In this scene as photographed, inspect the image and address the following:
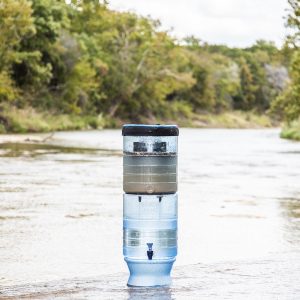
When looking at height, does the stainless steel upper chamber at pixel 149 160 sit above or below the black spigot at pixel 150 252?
above

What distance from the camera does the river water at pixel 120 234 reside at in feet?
25.7

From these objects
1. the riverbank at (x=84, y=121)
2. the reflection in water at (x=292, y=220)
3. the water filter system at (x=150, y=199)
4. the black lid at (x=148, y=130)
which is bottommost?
the riverbank at (x=84, y=121)

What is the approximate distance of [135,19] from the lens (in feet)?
313

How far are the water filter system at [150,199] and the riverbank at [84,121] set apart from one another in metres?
48.1

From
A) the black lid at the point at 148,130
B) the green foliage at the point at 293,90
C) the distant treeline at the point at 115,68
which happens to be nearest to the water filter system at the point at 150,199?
the black lid at the point at 148,130

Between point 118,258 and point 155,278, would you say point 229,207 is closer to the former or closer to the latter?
point 118,258

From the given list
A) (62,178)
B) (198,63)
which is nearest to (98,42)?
(198,63)

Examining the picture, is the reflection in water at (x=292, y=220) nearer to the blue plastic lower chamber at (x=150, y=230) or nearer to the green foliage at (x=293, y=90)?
the blue plastic lower chamber at (x=150, y=230)

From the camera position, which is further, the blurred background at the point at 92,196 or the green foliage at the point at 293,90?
the green foliage at the point at 293,90

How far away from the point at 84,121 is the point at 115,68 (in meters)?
16.9

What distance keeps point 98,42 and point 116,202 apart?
76.6 meters

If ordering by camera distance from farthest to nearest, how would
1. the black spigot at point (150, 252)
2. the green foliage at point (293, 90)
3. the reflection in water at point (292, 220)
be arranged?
the green foliage at point (293, 90)
the reflection in water at point (292, 220)
the black spigot at point (150, 252)

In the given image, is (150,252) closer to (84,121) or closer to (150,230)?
(150,230)

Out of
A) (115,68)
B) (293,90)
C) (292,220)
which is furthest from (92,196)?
(115,68)
